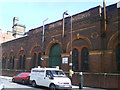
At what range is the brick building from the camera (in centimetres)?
1498

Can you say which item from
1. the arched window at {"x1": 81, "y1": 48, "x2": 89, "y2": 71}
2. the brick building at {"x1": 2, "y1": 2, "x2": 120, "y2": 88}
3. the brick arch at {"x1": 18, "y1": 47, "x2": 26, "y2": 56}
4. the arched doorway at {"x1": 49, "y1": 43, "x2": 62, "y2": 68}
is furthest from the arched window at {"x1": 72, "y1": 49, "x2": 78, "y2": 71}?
the brick arch at {"x1": 18, "y1": 47, "x2": 26, "y2": 56}

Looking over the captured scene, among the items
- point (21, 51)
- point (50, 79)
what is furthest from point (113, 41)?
point (21, 51)

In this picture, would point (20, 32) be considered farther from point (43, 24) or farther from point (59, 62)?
point (59, 62)

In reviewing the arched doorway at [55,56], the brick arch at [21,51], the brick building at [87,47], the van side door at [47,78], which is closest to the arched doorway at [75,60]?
the brick building at [87,47]

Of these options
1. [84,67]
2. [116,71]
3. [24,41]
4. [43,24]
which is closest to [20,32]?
[24,41]

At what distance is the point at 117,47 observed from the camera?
15055 mm

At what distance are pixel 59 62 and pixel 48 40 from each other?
3821 millimetres

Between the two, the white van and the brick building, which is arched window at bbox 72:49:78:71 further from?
the white van

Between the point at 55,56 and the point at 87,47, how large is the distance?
225 inches

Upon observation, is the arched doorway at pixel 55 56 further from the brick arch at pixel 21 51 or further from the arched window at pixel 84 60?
the brick arch at pixel 21 51

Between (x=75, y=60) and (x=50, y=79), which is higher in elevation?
(x=75, y=60)

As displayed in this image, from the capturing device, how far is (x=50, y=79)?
1308cm

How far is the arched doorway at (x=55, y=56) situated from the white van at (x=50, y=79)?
5.54 m

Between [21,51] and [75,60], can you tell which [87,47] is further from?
[21,51]
